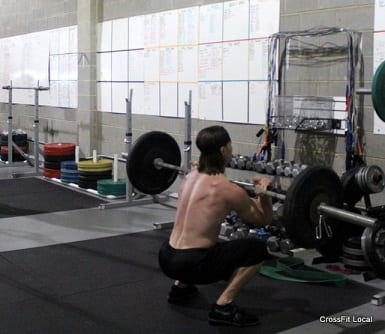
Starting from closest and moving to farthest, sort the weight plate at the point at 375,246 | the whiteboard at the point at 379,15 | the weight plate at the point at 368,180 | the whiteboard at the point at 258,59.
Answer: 1. the weight plate at the point at 375,246
2. the weight plate at the point at 368,180
3. the whiteboard at the point at 379,15
4. the whiteboard at the point at 258,59

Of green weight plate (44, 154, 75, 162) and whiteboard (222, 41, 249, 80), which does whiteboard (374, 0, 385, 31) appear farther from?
Result: green weight plate (44, 154, 75, 162)

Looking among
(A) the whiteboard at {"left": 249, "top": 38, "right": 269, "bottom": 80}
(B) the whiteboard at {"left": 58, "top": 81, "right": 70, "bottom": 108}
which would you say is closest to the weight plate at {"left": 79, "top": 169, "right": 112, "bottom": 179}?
(B) the whiteboard at {"left": 58, "top": 81, "right": 70, "bottom": 108}

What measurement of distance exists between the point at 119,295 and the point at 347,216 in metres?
1.23

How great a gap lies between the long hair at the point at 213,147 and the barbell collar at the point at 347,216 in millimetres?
464

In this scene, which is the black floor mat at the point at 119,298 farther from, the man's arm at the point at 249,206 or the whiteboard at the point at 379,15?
the whiteboard at the point at 379,15

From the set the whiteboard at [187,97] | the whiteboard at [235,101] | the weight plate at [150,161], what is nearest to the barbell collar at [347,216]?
the weight plate at [150,161]

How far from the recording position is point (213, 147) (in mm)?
2576

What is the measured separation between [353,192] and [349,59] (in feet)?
3.44

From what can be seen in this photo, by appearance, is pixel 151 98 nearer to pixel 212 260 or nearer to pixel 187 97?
pixel 187 97

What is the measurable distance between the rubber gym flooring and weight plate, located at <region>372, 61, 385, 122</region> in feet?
3.09

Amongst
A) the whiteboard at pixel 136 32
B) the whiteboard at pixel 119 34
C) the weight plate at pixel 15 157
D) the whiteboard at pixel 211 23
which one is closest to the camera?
the whiteboard at pixel 211 23

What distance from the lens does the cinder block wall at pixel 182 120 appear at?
12.6ft

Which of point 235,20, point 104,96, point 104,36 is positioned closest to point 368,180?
point 235,20

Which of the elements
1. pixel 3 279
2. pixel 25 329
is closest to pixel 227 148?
pixel 25 329
